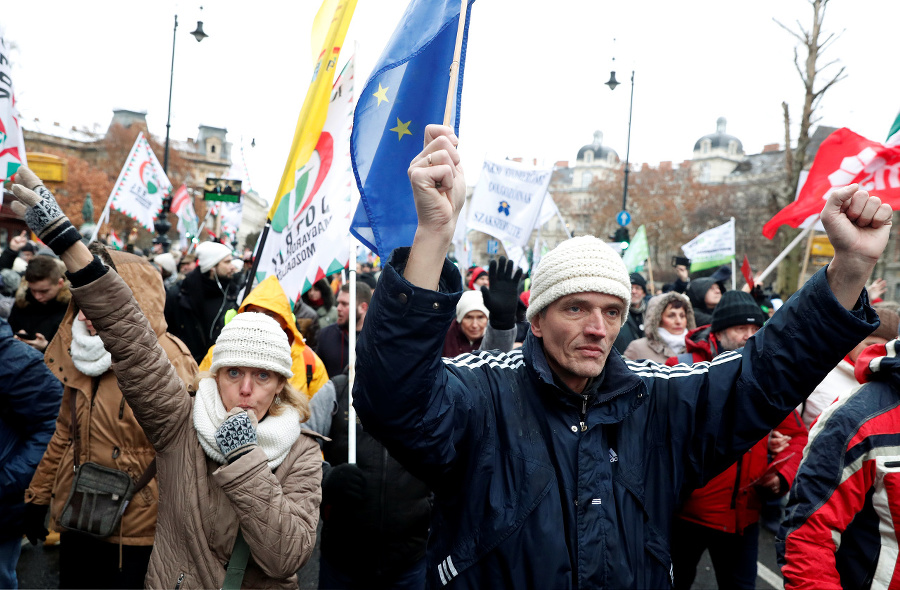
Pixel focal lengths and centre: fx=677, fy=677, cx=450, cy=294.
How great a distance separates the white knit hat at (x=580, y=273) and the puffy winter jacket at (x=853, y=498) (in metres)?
1.01

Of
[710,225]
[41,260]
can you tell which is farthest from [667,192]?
[41,260]

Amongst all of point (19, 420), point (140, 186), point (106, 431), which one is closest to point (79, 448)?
point (106, 431)

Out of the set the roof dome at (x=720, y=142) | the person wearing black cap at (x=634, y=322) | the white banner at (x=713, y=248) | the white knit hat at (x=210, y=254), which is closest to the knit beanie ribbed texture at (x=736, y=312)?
the person wearing black cap at (x=634, y=322)

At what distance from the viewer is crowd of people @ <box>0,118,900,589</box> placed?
1.71 meters

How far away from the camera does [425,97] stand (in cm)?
260

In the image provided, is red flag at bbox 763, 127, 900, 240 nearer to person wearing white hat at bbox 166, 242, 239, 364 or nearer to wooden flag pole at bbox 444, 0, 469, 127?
wooden flag pole at bbox 444, 0, 469, 127

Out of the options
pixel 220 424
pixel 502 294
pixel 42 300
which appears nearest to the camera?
pixel 220 424

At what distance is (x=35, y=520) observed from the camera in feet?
11.0

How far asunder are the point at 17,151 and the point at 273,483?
11.4ft

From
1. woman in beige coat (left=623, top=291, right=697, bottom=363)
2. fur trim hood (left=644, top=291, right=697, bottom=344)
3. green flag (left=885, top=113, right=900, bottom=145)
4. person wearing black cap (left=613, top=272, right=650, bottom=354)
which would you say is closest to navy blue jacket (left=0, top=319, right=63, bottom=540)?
person wearing black cap (left=613, top=272, right=650, bottom=354)

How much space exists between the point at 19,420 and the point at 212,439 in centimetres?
127

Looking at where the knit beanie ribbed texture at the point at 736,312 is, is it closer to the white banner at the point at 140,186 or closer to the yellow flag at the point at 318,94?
the yellow flag at the point at 318,94

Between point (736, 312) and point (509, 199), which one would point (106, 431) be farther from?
point (509, 199)

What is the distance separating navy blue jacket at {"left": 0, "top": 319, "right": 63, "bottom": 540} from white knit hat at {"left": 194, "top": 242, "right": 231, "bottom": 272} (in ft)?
11.5
